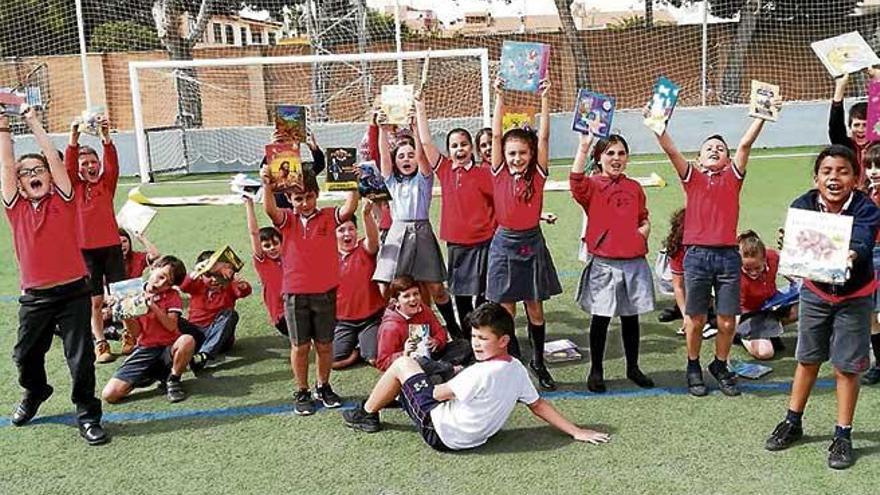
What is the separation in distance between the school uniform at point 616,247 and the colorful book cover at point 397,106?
110 cm

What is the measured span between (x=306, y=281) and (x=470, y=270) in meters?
1.22

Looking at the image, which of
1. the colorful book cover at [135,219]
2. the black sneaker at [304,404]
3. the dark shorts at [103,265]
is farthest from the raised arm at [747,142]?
the dark shorts at [103,265]

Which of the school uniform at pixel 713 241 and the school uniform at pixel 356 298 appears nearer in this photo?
the school uniform at pixel 713 241

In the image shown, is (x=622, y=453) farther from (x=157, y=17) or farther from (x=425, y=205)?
(x=157, y=17)

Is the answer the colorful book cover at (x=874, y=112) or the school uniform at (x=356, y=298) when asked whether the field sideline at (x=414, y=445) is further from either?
the colorful book cover at (x=874, y=112)

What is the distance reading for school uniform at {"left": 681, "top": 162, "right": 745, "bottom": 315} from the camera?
14.7 feet

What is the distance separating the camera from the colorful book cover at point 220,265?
5401 millimetres

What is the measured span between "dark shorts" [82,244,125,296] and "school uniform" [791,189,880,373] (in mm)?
4356

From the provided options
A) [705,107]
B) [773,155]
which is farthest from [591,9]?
[773,155]

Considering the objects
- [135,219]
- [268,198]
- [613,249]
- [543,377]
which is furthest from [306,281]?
[135,219]

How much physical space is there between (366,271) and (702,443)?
251 cm

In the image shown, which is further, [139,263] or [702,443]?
[139,263]

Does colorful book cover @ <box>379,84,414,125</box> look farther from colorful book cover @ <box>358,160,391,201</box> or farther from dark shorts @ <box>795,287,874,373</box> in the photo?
dark shorts @ <box>795,287,874,373</box>

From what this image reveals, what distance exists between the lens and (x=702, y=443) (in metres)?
3.92
